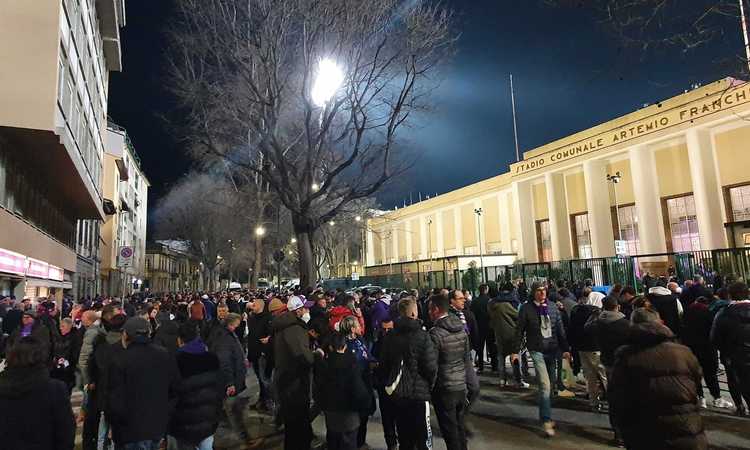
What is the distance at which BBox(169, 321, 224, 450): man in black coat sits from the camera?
446cm

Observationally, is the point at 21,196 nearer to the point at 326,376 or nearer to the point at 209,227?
the point at 326,376

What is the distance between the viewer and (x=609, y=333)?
6344mm

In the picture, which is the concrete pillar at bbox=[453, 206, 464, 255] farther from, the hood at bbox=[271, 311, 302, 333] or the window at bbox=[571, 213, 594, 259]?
the hood at bbox=[271, 311, 302, 333]

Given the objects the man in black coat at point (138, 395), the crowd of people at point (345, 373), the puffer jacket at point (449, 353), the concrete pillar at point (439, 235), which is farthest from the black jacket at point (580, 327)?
the concrete pillar at point (439, 235)

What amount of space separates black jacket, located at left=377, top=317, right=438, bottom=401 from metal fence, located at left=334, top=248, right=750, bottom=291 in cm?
1248

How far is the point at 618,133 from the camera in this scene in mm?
32594

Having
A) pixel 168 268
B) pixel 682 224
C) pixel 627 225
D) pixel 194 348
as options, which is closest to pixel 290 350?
pixel 194 348

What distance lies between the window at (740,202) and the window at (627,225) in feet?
19.5

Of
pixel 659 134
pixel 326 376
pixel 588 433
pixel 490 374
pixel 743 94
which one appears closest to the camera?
pixel 326 376

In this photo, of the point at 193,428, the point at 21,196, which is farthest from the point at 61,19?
the point at 193,428

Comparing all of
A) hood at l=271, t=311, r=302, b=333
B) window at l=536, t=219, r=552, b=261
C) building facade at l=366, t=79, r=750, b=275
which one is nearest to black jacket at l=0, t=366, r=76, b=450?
hood at l=271, t=311, r=302, b=333

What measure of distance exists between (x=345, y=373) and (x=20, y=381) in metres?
2.61

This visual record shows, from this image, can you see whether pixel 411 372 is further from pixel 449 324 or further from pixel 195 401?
pixel 195 401

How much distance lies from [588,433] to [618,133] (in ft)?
101
